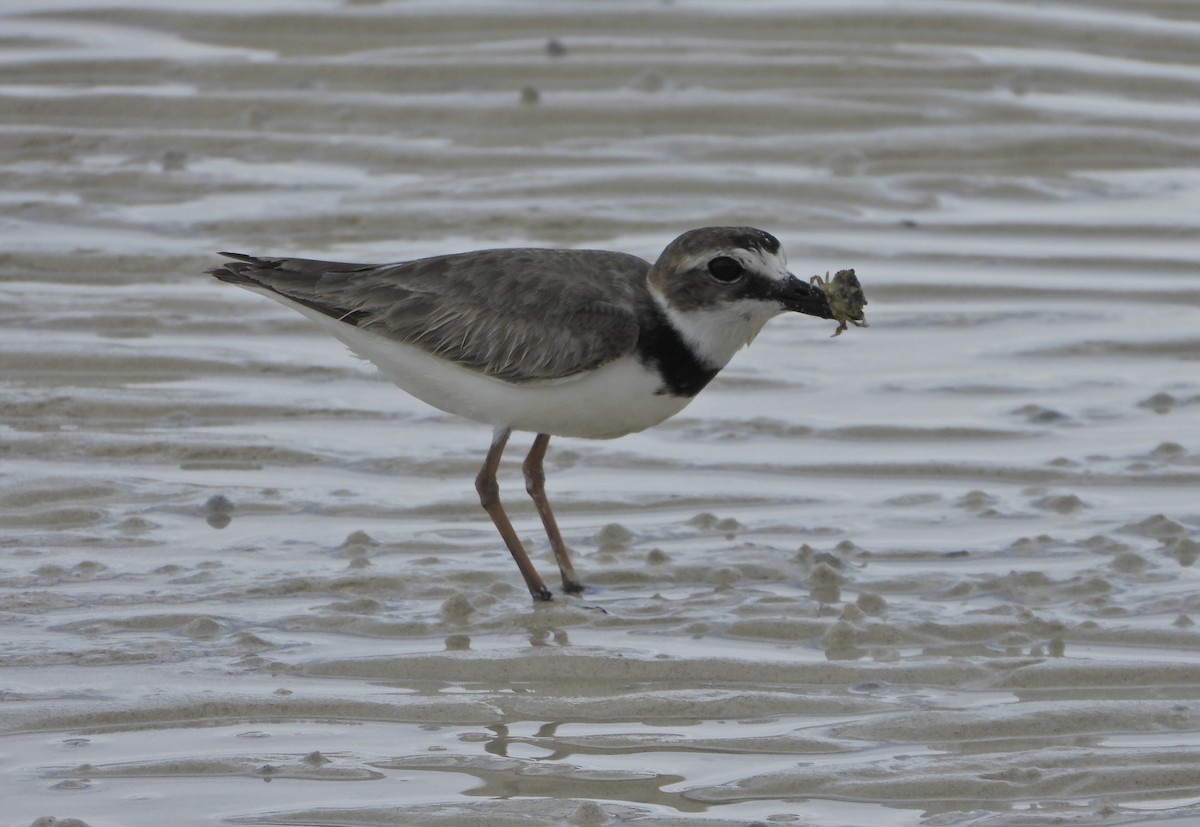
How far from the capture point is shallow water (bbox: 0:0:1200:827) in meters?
4.96

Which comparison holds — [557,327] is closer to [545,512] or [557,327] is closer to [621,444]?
[545,512]

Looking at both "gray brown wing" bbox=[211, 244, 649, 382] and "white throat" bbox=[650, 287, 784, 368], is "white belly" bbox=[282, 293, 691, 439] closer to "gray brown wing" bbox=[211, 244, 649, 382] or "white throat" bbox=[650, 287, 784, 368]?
"gray brown wing" bbox=[211, 244, 649, 382]

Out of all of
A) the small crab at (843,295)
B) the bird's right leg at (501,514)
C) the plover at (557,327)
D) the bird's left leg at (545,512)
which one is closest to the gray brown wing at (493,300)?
the plover at (557,327)

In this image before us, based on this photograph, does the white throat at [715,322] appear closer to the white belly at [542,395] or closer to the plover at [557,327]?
the plover at [557,327]

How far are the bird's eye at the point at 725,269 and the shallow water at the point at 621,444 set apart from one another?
997 mm

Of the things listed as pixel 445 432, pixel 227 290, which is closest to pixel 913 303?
pixel 445 432

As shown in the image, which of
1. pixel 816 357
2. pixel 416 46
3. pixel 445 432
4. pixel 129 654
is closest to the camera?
pixel 129 654

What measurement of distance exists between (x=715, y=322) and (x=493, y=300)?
0.90m

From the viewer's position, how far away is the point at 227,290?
8.94m

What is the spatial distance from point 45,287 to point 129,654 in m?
3.92

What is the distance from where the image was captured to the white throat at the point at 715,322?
20.3 feet

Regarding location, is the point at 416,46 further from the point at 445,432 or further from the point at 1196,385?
the point at 1196,385

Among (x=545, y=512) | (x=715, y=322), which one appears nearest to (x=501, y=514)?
(x=545, y=512)

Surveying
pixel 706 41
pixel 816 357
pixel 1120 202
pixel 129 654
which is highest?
pixel 706 41
